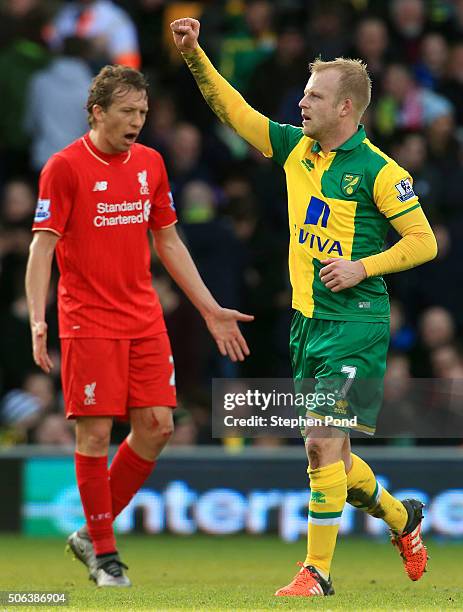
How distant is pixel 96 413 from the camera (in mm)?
7773

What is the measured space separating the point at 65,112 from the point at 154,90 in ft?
5.10

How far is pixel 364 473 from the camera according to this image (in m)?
7.46

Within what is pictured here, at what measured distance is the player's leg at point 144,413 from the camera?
791 centimetres

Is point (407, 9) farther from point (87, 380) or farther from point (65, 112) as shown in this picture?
point (87, 380)

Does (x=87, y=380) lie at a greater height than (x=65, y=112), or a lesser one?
lesser

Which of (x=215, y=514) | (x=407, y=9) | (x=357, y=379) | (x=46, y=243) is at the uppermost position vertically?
(x=407, y=9)

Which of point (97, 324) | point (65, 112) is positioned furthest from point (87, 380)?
point (65, 112)

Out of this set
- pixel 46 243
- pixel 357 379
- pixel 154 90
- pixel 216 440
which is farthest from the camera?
pixel 154 90

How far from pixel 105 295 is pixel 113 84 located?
1.04 metres

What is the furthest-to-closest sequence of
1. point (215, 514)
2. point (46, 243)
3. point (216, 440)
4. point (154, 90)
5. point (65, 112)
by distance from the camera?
point (154, 90), point (65, 112), point (216, 440), point (215, 514), point (46, 243)

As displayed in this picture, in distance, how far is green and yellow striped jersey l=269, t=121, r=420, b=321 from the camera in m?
7.18

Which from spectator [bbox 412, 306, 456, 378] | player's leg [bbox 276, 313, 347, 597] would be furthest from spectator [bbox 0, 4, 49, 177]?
player's leg [bbox 276, 313, 347, 597]

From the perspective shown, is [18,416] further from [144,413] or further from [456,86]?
[456,86]

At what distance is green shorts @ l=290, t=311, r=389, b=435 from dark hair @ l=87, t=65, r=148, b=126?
1426 millimetres
